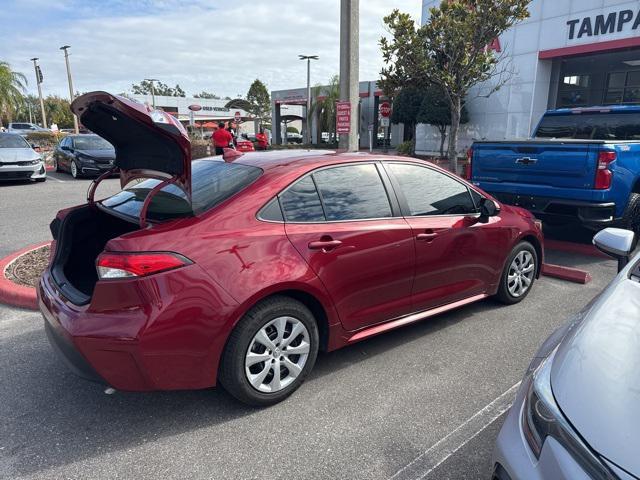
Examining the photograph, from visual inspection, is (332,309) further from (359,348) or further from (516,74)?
(516,74)

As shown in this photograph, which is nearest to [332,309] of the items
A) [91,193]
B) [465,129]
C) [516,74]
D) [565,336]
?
[565,336]

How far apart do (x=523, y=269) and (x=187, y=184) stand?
133 inches

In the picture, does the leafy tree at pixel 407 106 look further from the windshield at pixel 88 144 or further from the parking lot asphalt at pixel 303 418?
the parking lot asphalt at pixel 303 418

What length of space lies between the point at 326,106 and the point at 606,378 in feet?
113

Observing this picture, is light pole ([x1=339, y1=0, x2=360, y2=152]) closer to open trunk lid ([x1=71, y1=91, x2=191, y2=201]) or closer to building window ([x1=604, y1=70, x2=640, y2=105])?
open trunk lid ([x1=71, y1=91, x2=191, y2=201])

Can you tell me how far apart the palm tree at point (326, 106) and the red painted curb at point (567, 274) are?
29344mm

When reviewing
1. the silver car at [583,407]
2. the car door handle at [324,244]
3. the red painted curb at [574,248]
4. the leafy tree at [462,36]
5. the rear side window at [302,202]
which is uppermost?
the leafy tree at [462,36]

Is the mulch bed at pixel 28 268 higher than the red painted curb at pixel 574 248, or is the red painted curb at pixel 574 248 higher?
the mulch bed at pixel 28 268

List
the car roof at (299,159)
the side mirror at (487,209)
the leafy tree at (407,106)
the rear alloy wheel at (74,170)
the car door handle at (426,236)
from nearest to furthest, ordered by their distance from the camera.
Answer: the car roof at (299,159), the car door handle at (426,236), the side mirror at (487,209), the rear alloy wheel at (74,170), the leafy tree at (407,106)

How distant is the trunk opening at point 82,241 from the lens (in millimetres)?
3301

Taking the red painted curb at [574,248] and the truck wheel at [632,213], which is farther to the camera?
the red painted curb at [574,248]

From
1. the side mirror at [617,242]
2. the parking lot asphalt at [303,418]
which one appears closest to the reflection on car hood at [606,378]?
the side mirror at [617,242]

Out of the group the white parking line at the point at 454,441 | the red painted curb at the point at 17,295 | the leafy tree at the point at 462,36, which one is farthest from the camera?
the leafy tree at the point at 462,36

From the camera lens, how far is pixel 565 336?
2.10 m
